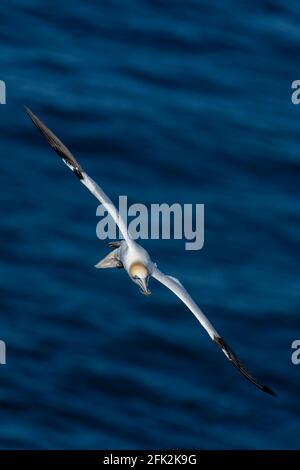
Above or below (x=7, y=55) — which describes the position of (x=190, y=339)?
below

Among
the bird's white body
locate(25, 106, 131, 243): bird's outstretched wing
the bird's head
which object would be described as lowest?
the bird's head

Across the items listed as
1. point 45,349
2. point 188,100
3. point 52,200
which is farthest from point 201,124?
A: point 45,349

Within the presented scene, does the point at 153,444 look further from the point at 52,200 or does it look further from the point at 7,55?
the point at 7,55

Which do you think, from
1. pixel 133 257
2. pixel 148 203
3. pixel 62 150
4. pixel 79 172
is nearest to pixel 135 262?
pixel 133 257

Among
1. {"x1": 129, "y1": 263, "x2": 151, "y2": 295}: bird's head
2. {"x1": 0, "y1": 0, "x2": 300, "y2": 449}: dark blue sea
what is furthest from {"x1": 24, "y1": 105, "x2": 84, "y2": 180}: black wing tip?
{"x1": 0, "y1": 0, "x2": 300, "y2": 449}: dark blue sea

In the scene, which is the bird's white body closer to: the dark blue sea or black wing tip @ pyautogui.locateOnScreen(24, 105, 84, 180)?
black wing tip @ pyautogui.locateOnScreen(24, 105, 84, 180)

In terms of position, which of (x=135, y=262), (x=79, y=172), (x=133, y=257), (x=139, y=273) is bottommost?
(x=139, y=273)

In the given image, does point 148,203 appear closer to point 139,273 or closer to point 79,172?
point 79,172

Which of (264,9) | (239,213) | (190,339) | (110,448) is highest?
(264,9)

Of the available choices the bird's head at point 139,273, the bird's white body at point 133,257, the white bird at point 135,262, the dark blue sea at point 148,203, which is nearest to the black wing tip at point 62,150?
the white bird at point 135,262
